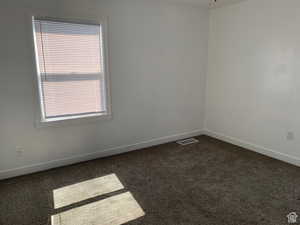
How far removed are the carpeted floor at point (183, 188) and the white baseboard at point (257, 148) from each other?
12cm

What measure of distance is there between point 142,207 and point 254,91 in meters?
2.53

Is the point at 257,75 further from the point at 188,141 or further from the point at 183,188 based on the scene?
the point at 183,188

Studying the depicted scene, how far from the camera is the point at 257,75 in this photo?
10.5 ft

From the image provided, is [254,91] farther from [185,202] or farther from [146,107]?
[185,202]

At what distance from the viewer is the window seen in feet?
8.52

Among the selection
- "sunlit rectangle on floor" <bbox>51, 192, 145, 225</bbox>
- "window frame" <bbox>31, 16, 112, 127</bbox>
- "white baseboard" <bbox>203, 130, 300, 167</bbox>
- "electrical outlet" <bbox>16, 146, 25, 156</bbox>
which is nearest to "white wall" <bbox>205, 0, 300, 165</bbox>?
"white baseboard" <bbox>203, 130, 300, 167</bbox>

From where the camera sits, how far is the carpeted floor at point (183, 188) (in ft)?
6.31

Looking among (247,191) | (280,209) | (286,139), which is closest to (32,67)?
(247,191)

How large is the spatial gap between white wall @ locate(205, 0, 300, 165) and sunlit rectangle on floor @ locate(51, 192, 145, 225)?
2.37m

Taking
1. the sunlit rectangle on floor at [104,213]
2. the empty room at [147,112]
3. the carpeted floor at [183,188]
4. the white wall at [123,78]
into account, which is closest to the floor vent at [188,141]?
the empty room at [147,112]

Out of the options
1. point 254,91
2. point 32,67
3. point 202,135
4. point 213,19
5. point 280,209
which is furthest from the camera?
point 202,135

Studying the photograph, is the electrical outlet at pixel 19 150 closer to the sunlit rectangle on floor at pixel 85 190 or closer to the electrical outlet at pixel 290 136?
the sunlit rectangle on floor at pixel 85 190

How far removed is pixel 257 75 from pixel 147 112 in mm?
1871

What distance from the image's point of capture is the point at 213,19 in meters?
3.80
